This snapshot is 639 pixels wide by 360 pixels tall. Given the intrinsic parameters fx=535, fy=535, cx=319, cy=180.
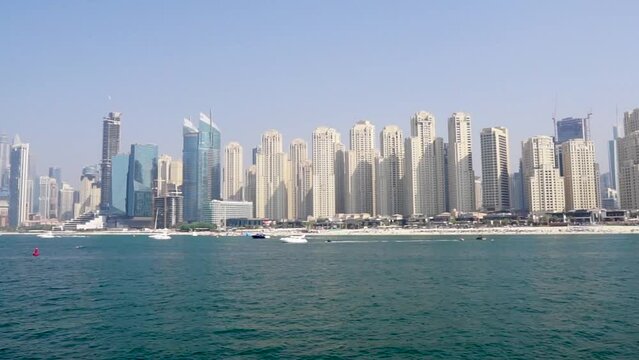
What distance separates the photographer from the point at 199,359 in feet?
85.1

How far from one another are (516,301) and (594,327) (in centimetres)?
910

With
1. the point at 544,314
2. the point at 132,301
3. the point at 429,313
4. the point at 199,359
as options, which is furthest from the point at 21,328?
the point at 544,314

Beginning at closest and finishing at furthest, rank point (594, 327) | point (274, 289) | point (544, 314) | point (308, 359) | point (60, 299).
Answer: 1. point (308, 359)
2. point (594, 327)
3. point (544, 314)
4. point (60, 299)
5. point (274, 289)

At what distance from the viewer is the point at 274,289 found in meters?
48.3

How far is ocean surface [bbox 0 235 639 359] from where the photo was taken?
2769 centimetres

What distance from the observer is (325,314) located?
36.4 meters

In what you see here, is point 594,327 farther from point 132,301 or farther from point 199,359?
point 132,301

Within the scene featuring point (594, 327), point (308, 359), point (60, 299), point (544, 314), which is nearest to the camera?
point (308, 359)

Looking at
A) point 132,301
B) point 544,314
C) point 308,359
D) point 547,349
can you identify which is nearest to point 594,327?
point 544,314

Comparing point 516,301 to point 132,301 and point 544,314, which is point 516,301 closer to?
point 544,314

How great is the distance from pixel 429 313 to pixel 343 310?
5.97m

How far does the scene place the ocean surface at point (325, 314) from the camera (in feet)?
90.8

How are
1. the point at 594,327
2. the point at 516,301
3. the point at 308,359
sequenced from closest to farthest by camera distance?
the point at 308,359
the point at 594,327
the point at 516,301

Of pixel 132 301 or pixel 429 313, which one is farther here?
pixel 132 301
